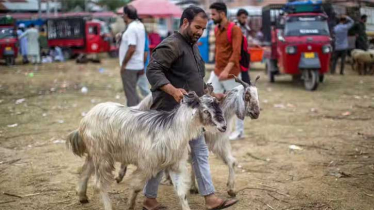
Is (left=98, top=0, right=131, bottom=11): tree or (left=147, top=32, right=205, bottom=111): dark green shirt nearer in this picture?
(left=147, top=32, right=205, bottom=111): dark green shirt

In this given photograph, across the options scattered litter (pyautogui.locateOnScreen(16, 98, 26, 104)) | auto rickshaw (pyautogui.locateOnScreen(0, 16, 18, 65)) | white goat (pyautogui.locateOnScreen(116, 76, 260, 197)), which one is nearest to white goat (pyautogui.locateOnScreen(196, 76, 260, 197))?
white goat (pyautogui.locateOnScreen(116, 76, 260, 197))

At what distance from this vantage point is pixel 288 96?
11047 millimetres

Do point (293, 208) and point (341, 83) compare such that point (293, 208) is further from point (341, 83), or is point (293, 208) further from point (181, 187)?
point (341, 83)

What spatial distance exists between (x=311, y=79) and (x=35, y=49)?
12743 millimetres

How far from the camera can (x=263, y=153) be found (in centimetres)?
630

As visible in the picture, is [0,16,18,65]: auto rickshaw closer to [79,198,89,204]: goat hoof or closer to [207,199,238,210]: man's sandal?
[79,198,89,204]: goat hoof

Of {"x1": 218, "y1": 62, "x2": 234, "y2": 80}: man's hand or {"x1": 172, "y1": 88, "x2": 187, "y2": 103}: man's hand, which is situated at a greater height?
{"x1": 172, "y1": 88, "x2": 187, "y2": 103}: man's hand

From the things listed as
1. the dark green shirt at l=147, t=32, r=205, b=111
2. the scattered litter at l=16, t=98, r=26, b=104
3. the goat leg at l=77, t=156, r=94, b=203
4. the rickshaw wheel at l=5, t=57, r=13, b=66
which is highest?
the dark green shirt at l=147, t=32, r=205, b=111

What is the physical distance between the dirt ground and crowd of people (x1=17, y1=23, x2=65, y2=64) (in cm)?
767

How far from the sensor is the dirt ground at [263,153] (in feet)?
15.2

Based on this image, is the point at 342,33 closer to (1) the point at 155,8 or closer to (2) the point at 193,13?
(1) the point at 155,8

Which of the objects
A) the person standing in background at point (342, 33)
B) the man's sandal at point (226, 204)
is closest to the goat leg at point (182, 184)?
the man's sandal at point (226, 204)

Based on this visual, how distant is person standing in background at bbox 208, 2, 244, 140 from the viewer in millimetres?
5949

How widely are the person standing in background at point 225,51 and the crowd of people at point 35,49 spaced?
14596 mm
